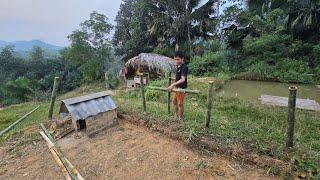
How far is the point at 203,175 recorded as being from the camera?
4.07 meters

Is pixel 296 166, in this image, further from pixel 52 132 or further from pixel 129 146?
pixel 52 132

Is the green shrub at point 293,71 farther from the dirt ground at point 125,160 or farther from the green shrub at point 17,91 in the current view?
the green shrub at point 17,91

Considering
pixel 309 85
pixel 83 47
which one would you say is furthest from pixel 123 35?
pixel 309 85

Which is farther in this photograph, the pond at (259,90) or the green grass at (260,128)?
the pond at (259,90)

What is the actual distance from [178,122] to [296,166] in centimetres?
238

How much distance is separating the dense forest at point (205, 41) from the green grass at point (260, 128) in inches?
233

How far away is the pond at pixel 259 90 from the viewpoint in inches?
383

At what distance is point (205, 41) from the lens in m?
21.2

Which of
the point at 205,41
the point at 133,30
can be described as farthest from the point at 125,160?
the point at 133,30

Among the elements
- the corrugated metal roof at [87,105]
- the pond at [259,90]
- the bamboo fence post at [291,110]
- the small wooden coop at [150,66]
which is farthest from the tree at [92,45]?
the bamboo fence post at [291,110]

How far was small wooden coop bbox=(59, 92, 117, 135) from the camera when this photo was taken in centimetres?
589

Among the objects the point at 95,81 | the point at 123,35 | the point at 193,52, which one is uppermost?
the point at 123,35

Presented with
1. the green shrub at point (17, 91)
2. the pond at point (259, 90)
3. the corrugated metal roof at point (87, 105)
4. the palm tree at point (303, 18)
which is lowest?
the green shrub at point (17, 91)

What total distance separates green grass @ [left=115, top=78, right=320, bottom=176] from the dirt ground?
428 millimetres
